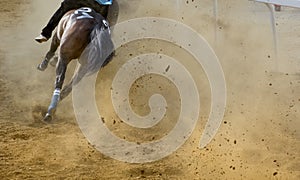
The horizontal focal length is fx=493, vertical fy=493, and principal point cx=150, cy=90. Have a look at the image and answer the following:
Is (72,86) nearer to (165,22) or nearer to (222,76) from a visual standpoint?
(222,76)

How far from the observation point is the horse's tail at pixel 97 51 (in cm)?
655

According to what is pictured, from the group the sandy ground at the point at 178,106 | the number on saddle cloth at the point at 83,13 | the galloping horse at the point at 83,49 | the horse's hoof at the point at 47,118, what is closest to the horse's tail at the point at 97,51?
the galloping horse at the point at 83,49

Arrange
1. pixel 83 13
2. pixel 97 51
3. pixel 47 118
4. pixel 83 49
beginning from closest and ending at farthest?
pixel 47 118, pixel 97 51, pixel 83 49, pixel 83 13

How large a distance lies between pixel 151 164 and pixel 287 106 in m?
2.81

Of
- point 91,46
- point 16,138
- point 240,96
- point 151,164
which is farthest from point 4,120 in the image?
point 240,96

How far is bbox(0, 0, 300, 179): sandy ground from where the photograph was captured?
5871 millimetres

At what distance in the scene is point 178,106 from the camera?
7594 mm

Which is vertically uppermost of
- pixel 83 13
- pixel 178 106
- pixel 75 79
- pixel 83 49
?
pixel 83 13

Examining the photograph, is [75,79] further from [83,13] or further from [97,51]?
[83,13]

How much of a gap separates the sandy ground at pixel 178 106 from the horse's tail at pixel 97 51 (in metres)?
0.90

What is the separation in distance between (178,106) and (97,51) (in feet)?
5.65

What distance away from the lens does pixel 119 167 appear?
5832mm

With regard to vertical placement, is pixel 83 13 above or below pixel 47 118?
above

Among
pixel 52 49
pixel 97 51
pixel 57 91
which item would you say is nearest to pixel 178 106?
pixel 97 51
